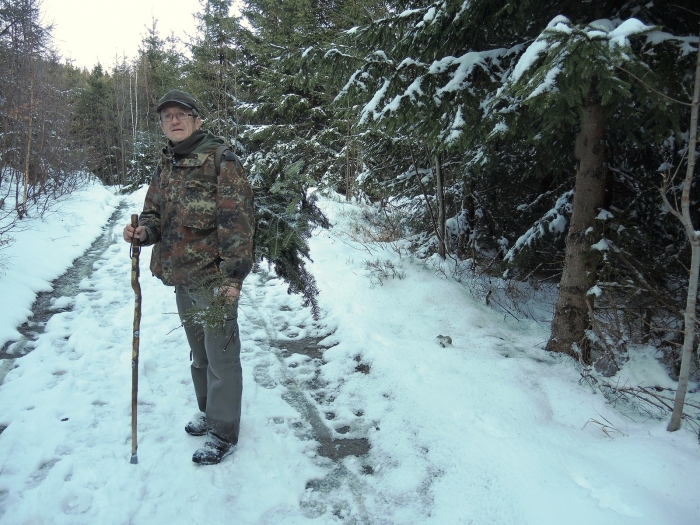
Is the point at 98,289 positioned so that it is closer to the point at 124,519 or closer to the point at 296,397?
the point at 296,397

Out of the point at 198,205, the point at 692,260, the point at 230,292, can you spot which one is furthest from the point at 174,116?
the point at 692,260

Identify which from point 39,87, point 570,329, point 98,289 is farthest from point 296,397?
point 39,87

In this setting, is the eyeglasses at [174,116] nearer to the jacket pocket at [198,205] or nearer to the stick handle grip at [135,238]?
the jacket pocket at [198,205]

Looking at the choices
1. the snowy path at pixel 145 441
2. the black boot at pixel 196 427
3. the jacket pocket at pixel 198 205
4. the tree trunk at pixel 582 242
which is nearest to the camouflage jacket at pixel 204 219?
the jacket pocket at pixel 198 205

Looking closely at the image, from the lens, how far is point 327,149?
563 inches

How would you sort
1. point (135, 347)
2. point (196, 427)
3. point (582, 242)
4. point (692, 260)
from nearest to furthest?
point (692, 260)
point (135, 347)
point (196, 427)
point (582, 242)

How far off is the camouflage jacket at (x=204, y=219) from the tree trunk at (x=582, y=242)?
312 cm

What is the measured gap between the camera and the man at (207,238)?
8.85 feet

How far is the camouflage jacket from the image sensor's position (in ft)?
8.84

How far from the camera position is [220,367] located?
113 inches

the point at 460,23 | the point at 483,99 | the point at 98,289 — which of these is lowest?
the point at 98,289

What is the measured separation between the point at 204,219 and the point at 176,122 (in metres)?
0.69

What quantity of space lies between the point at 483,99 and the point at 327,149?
10879mm

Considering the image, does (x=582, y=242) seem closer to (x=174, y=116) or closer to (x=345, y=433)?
(x=345, y=433)
